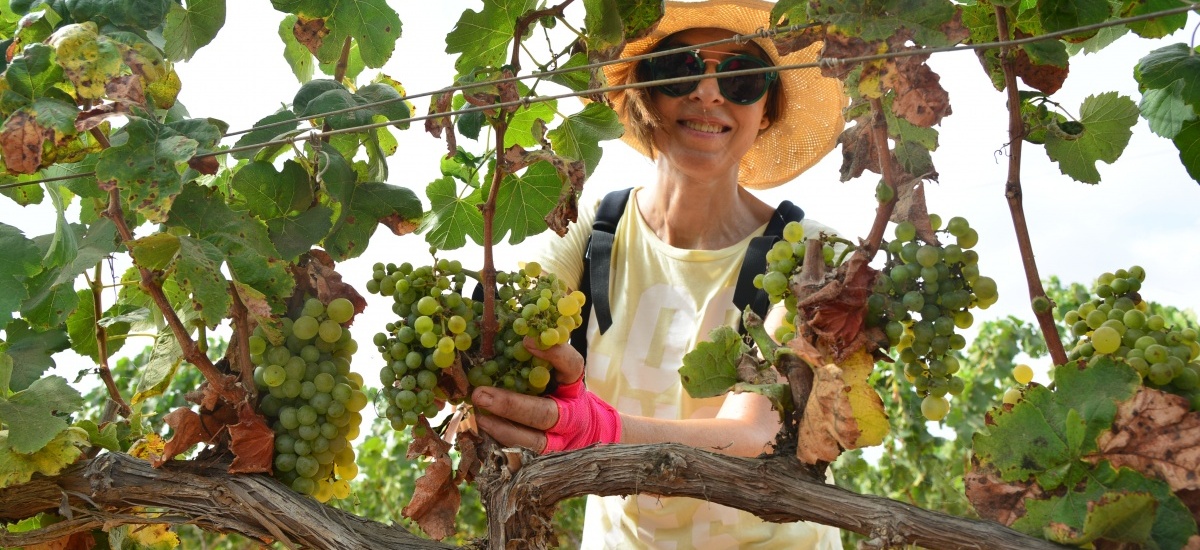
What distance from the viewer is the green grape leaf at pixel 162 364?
4.89ft

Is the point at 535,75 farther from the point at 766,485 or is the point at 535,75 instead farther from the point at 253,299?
the point at 766,485

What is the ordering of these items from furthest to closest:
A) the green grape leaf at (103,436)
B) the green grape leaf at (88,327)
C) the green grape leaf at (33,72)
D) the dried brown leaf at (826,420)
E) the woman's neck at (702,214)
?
the woman's neck at (702,214)
the green grape leaf at (88,327)
the green grape leaf at (103,436)
the green grape leaf at (33,72)
the dried brown leaf at (826,420)

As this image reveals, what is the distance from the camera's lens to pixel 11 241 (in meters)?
1.50

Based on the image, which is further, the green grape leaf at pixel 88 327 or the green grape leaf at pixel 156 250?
the green grape leaf at pixel 88 327

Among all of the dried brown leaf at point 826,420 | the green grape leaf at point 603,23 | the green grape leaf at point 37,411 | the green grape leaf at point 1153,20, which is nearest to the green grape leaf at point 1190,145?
the green grape leaf at point 1153,20

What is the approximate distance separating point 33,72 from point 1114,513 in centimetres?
142

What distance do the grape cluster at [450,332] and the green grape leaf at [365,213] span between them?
81 mm

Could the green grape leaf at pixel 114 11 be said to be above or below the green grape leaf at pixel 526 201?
above

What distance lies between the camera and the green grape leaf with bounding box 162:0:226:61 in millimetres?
1596

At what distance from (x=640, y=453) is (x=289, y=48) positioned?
109cm

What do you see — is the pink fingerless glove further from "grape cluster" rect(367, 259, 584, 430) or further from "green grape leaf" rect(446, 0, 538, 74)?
"green grape leaf" rect(446, 0, 538, 74)

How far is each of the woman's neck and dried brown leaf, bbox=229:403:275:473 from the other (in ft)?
4.16

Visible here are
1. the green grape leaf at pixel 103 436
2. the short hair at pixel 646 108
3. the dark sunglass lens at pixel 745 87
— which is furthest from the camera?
the short hair at pixel 646 108

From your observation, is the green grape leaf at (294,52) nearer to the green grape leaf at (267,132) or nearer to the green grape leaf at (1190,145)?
the green grape leaf at (267,132)
